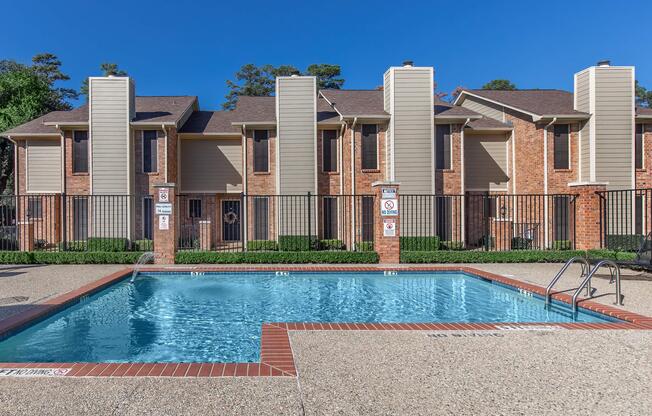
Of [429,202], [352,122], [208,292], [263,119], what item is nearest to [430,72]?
[352,122]

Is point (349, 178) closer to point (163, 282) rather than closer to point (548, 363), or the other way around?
point (163, 282)

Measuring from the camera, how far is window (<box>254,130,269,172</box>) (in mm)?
17844

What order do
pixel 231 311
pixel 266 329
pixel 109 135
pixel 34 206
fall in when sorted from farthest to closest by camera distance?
pixel 34 206 → pixel 109 135 → pixel 231 311 → pixel 266 329

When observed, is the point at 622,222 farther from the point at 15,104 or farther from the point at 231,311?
the point at 15,104

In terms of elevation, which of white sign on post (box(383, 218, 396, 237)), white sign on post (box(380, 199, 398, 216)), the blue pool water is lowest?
the blue pool water

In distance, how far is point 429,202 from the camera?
1633cm

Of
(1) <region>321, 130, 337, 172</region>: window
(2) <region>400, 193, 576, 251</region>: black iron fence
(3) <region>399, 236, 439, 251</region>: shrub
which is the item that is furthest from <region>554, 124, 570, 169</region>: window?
(1) <region>321, 130, 337, 172</region>: window

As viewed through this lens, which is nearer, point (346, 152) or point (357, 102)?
point (346, 152)

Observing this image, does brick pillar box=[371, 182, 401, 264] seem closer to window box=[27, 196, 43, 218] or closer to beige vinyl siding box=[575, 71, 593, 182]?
beige vinyl siding box=[575, 71, 593, 182]

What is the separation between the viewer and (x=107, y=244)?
15.8m

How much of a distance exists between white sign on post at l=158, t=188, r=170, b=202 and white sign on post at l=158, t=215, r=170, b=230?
1.80ft

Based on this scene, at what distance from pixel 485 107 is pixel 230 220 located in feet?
45.8

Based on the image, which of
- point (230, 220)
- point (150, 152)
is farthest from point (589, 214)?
point (150, 152)

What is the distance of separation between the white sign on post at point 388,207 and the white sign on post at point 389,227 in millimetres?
238
